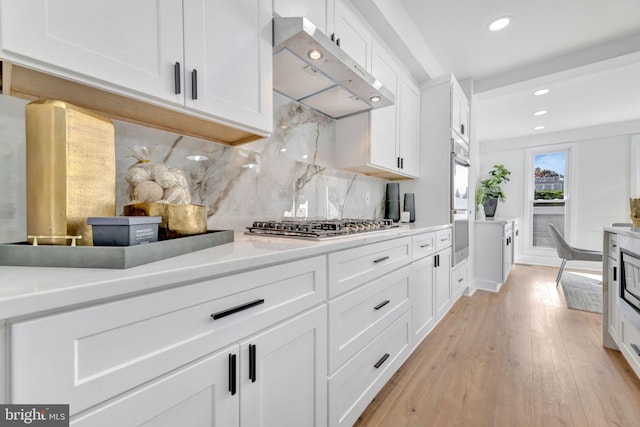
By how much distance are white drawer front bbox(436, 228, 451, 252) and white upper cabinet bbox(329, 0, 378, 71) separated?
55.5 inches

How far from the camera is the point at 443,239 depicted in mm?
2297

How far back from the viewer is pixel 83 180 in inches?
28.7

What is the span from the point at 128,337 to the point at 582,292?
470cm

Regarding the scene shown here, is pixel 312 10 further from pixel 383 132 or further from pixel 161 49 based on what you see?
pixel 383 132

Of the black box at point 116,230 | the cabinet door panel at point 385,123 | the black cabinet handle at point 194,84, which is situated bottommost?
the black box at point 116,230

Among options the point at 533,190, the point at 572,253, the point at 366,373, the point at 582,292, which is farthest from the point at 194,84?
the point at 533,190

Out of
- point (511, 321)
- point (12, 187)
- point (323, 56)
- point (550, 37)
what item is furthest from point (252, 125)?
point (550, 37)

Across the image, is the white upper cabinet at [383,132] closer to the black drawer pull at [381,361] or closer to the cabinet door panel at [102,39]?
the black drawer pull at [381,361]

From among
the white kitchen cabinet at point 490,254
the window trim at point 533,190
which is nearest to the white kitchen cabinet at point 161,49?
the white kitchen cabinet at point 490,254

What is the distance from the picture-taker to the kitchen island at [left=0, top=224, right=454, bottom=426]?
1.38 ft

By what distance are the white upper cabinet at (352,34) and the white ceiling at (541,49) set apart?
59cm

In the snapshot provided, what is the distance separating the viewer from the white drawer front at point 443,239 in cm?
218

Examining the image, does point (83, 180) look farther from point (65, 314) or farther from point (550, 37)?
point (550, 37)

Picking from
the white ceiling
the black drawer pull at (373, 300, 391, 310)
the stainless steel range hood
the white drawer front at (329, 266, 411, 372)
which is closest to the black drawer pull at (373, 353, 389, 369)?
the white drawer front at (329, 266, 411, 372)
